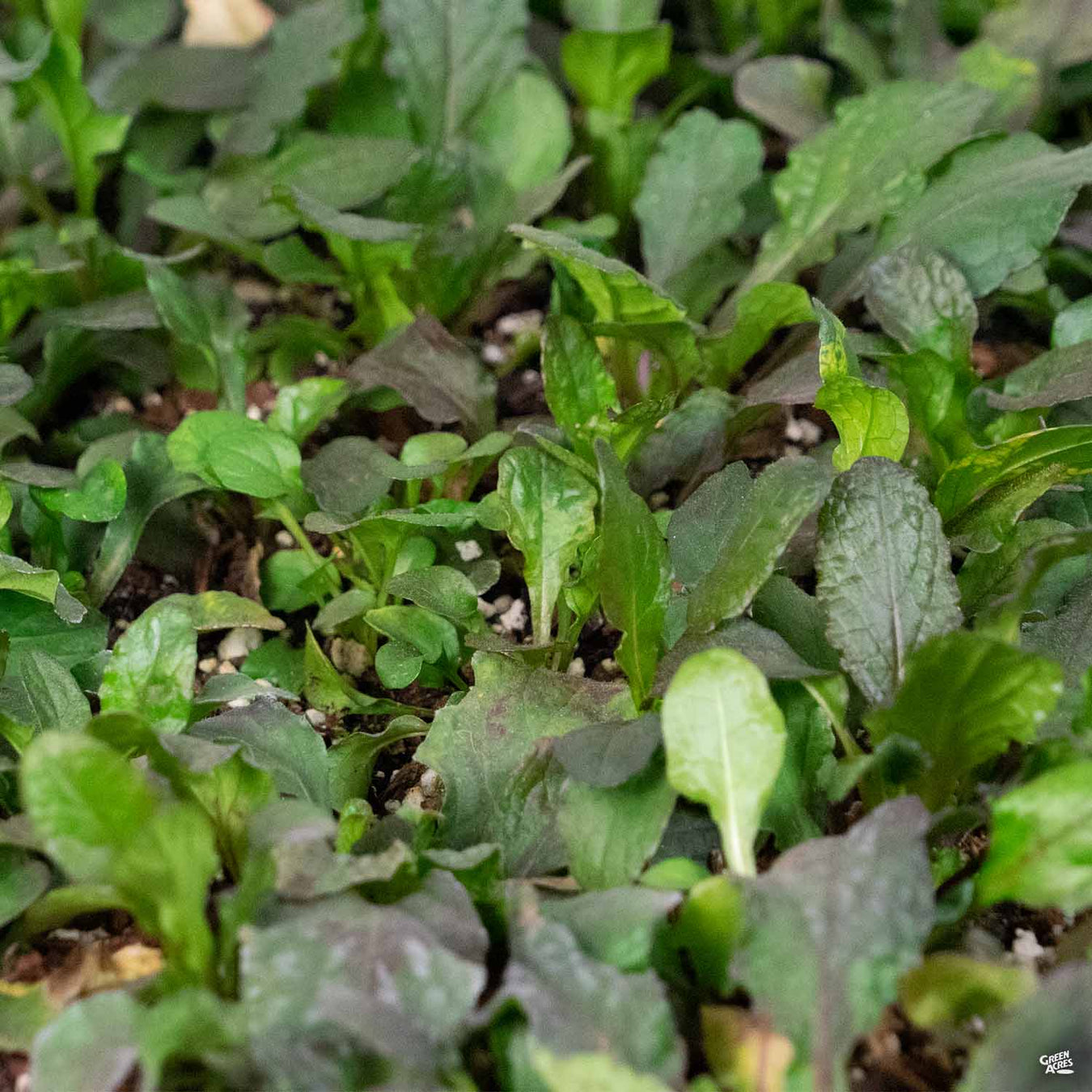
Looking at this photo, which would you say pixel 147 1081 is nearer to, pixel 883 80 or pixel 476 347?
pixel 476 347

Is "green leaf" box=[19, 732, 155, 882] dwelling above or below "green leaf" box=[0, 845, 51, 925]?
above

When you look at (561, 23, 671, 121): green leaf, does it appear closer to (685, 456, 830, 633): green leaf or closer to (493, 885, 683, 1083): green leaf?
(685, 456, 830, 633): green leaf

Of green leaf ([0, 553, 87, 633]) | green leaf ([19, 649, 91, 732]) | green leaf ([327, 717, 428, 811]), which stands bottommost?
green leaf ([327, 717, 428, 811])

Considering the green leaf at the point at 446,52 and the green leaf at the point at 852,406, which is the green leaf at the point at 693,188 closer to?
the green leaf at the point at 446,52

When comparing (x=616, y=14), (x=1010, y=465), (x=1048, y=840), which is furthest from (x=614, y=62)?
(x=1048, y=840)

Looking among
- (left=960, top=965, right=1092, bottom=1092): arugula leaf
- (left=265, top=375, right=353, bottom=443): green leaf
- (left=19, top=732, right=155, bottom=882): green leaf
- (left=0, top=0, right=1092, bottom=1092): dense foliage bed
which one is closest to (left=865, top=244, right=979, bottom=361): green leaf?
(left=0, top=0, right=1092, bottom=1092): dense foliage bed

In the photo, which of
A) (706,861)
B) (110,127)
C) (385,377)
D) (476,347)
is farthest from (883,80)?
(706,861)

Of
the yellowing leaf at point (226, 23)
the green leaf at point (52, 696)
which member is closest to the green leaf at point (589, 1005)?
the green leaf at point (52, 696)

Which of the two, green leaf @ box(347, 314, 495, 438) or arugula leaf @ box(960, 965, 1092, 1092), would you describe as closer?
arugula leaf @ box(960, 965, 1092, 1092)
